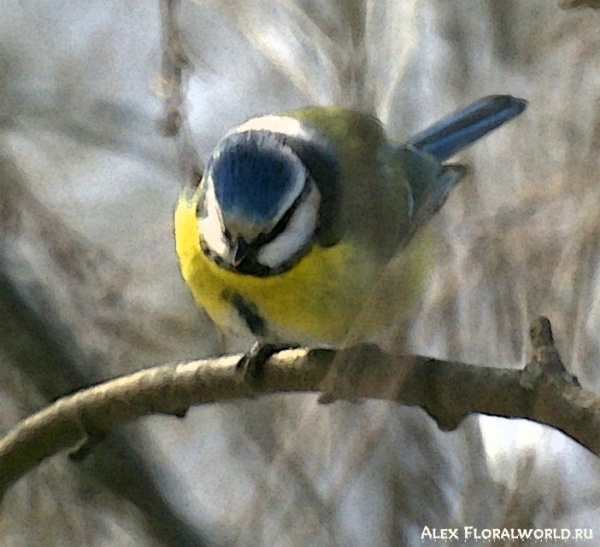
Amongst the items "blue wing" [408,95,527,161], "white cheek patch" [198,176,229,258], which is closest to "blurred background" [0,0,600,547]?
"blue wing" [408,95,527,161]

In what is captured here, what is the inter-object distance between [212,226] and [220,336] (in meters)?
0.24

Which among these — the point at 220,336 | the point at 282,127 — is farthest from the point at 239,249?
the point at 220,336

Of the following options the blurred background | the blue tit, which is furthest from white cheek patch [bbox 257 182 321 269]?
the blurred background

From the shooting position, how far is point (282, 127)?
671 millimetres

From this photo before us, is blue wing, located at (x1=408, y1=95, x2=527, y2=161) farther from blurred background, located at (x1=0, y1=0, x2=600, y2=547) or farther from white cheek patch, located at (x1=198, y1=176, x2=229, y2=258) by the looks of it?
white cheek patch, located at (x1=198, y1=176, x2=229, y2=258)

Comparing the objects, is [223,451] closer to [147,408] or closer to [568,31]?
[147,408]

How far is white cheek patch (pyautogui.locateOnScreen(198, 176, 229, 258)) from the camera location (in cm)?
58

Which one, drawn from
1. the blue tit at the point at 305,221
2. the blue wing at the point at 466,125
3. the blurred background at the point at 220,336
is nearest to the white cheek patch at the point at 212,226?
the blue tit at the point at 305,221

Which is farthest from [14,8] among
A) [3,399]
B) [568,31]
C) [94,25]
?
[568,31]

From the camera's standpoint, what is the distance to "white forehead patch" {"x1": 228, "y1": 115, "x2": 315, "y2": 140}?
0.66 meters

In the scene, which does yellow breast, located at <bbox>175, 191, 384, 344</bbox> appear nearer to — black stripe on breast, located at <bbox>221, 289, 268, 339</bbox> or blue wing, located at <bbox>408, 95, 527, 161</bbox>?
black stripe on breast, located at <bbox>221, 289, 268, 339</bbox>

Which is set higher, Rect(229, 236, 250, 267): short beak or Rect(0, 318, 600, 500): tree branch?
Rect(229, 236, 250, 267): short beak

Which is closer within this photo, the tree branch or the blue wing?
the tree branch

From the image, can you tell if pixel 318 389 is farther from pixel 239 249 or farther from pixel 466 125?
pixel 466 125
